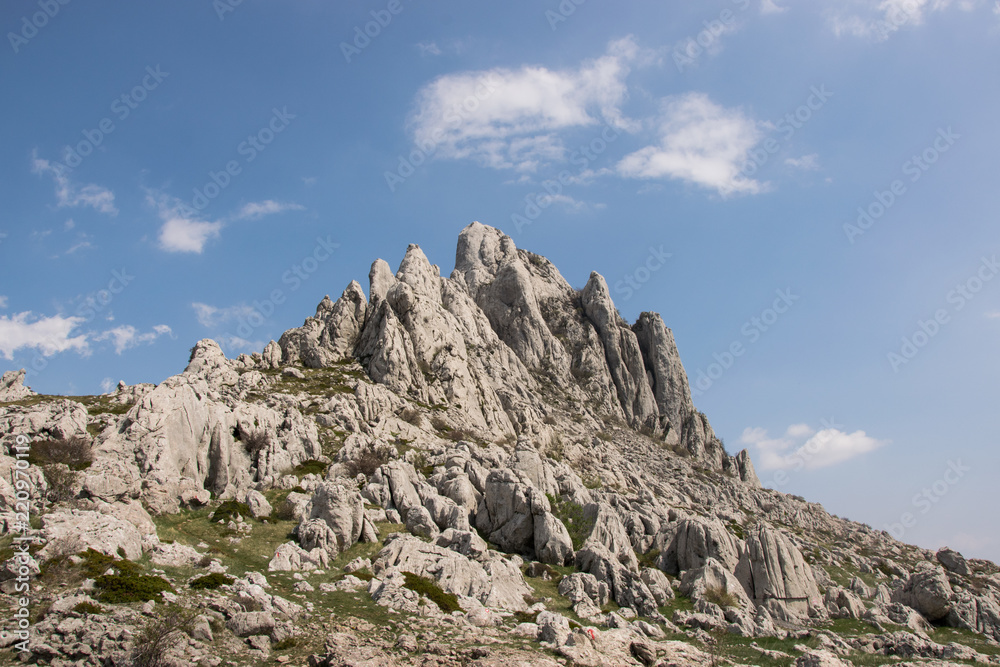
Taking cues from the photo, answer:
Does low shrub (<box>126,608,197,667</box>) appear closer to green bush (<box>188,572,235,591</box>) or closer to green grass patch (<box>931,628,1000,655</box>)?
green bush (<box>188,572,235,591</box>)

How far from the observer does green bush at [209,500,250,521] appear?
1475 inches

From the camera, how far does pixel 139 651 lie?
17281 mm

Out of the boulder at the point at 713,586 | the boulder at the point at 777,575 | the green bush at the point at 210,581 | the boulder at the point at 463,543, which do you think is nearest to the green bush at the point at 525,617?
the boulder at the point at 463,543

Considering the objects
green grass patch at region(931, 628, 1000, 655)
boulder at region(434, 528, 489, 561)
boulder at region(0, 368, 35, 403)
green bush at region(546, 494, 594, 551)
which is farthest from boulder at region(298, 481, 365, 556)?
boulder at region(0, 368, 35, 403)

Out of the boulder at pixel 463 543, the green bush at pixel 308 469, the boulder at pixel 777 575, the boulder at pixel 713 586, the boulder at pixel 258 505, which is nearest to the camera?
the boulder at pixel 463 543

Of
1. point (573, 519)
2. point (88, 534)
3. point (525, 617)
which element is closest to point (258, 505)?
point (88, 534)

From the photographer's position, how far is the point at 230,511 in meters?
38.2

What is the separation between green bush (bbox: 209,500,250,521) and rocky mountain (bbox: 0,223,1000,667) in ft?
0.61

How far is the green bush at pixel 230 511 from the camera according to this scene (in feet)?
123

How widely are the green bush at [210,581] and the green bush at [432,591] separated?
26.9 ft

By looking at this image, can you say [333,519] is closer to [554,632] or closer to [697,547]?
[554,632]

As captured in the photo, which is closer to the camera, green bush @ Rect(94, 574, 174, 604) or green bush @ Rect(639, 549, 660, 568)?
green bush @ Rect(94, 574, 174, 604)

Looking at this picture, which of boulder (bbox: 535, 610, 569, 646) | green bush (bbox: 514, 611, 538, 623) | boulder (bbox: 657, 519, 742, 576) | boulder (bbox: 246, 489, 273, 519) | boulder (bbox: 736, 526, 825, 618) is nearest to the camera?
boulder (bbox: 535, 610, 569, 646)

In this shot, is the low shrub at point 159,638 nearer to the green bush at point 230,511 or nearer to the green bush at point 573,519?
the green bush at point 230,511
